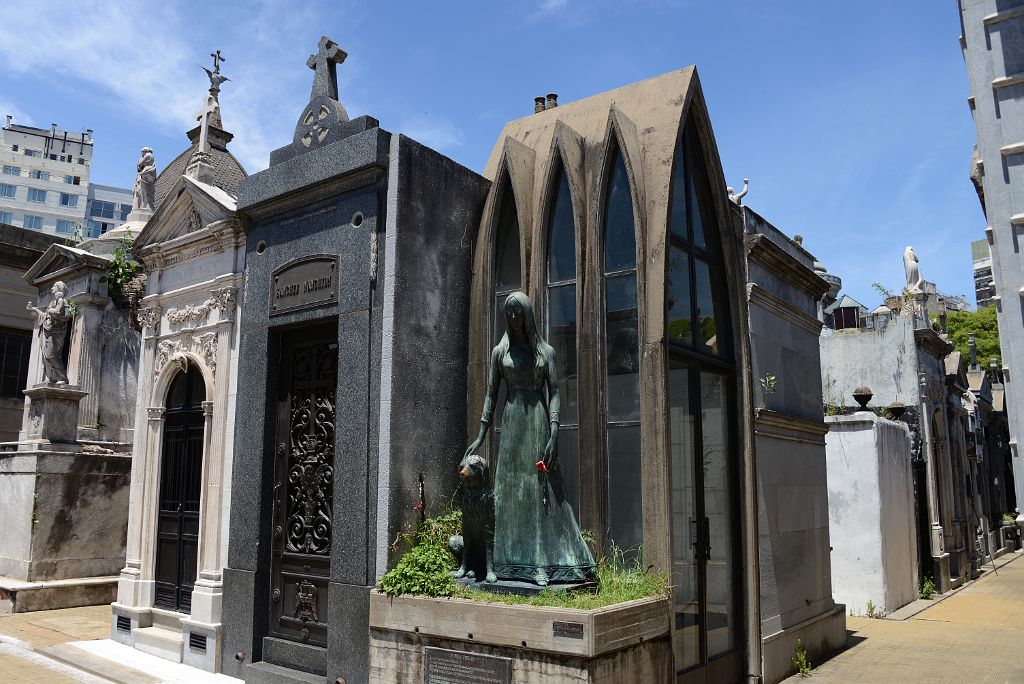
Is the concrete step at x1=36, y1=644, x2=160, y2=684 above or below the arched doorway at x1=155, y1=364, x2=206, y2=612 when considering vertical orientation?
below

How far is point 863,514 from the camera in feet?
46.8

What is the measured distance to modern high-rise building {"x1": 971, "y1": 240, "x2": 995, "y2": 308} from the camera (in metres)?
61.0

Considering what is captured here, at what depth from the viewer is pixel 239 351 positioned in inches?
387

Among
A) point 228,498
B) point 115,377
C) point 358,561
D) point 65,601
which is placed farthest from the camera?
point 115,377

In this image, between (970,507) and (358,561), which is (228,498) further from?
(970,507)

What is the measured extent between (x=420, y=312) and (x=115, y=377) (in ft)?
33.2

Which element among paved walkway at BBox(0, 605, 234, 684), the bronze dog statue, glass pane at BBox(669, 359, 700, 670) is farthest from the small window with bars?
glass pane at BBox(669, 359, 700, 670)

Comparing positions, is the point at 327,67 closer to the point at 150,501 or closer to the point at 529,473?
the point at 529,473

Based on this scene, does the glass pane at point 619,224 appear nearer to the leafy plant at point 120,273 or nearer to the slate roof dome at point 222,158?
the slate roof dome at point 222,158

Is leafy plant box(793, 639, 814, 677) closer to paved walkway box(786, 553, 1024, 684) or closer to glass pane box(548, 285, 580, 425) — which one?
paved walkway box(786, 553, 1024, 684)

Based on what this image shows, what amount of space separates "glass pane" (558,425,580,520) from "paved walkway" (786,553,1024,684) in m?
4.03

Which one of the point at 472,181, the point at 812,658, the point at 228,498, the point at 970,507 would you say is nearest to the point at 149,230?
the point at 228,498

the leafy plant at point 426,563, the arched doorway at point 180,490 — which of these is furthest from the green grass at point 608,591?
the arched doorway at point 180,490

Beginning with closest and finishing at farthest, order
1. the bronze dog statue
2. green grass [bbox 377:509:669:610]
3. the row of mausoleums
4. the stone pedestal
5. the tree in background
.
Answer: green grass [bbox 377:509:669:610]
the bronze dog statue
the row of mausoleums
the stone pedestal
the tree in background
